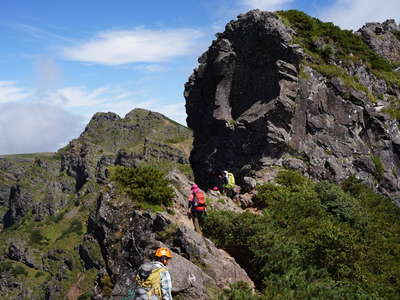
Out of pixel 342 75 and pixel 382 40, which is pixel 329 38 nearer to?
pixel 342 75

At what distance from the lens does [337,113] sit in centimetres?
3706

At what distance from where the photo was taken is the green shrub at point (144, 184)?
20.5 m

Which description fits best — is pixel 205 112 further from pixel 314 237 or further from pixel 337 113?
pixel 314 237

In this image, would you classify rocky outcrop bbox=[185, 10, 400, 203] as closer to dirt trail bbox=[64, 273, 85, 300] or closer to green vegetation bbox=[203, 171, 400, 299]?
green vegetation bbox=[203, 171, 400, 299]

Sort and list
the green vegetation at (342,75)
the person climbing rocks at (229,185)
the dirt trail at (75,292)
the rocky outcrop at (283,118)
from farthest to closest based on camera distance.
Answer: the dirt trail at (75,292), the green vegetation at (342,75), the rocky outcrop at (283,118), the person climbing rocks at (229,185)

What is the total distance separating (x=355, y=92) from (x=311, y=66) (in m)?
4.59

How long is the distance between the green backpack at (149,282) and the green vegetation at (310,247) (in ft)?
14.0

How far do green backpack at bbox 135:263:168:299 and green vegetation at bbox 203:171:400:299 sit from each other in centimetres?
426

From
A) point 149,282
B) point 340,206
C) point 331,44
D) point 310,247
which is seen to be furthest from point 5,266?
point 149,282

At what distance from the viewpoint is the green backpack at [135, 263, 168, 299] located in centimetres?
1074

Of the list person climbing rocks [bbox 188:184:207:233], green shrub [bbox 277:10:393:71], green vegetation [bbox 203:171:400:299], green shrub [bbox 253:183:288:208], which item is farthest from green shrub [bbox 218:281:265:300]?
green shrub [bbox 277:10:393:71]

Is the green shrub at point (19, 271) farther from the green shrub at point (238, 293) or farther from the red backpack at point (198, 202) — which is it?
the green shrub at point (238, 293)

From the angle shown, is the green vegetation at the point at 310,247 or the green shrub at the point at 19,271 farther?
the green shrub at the point at 19,271

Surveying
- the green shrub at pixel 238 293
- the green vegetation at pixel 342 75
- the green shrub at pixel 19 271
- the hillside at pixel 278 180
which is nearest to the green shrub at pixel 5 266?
the green shrub at pixel 19 271
